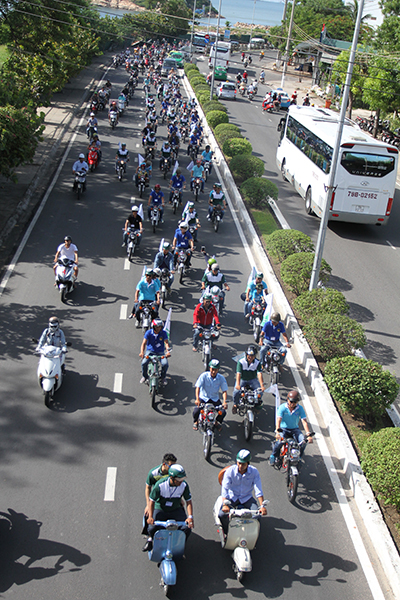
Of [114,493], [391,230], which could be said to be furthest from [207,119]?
[114,493]

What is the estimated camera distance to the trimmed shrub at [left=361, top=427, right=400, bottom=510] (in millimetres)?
7914

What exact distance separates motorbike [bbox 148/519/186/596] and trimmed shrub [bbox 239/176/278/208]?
56.3 feet

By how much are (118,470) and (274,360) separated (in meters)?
3.81

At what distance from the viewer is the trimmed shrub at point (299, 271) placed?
14.9 metres

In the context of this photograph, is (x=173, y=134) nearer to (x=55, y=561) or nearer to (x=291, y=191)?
(x=291, y=191)

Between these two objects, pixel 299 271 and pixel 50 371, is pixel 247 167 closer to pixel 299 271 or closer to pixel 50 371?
pixel 299 271

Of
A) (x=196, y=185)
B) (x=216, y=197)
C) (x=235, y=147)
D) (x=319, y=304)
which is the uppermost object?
(x=235, y=147)

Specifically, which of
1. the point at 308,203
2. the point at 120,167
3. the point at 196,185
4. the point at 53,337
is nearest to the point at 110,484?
the point at 53,337

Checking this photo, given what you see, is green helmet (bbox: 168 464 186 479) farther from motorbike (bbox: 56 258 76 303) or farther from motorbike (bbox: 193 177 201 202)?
motorbike (bbox: 193 177 201 202)

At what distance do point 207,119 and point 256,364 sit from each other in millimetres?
28429

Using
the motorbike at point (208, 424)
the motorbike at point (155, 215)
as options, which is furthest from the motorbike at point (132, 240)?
the motorbike at point (208, 424)

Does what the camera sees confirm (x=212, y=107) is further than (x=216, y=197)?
Yes

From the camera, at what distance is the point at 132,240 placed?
1702cm

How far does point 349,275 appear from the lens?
1830cm
